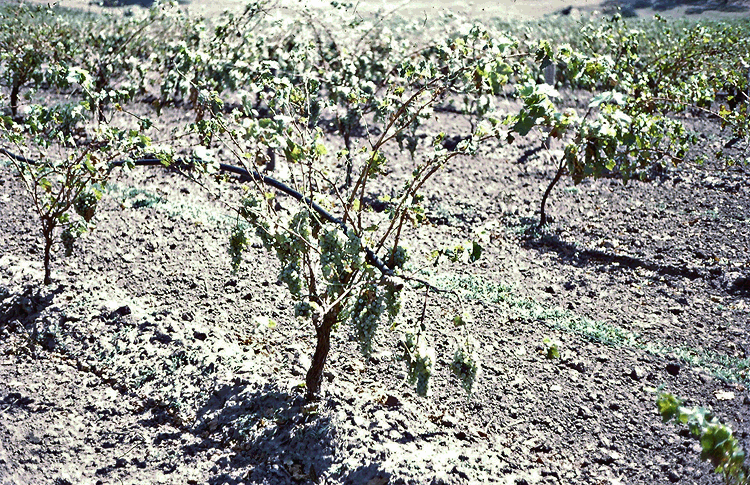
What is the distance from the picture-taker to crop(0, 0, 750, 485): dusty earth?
2.93 m

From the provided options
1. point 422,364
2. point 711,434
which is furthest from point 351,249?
point 711,434

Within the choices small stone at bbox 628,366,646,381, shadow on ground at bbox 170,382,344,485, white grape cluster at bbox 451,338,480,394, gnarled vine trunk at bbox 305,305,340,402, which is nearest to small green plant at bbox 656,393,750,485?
white grape cluster at bbox 451,338,480,394

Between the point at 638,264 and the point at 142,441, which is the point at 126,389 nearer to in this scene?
the point at 142,441

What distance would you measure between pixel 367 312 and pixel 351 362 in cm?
97

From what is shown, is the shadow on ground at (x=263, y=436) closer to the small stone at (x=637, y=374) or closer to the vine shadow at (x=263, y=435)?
the vine shadow at (x=263, y=435)

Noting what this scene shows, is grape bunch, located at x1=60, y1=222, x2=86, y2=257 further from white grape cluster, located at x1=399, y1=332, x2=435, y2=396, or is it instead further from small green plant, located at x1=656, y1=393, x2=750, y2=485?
small green plant, located at x1=656, y1=393, x2=750, y2=485

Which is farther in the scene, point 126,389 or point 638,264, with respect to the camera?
point 638,264

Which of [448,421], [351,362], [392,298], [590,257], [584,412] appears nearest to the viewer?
[392,298]

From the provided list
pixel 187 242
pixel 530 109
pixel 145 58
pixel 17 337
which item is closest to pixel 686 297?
pixel 530 109

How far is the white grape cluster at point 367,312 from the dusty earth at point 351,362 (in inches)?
13.5

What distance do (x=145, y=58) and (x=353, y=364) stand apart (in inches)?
321

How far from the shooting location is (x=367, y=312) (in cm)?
263

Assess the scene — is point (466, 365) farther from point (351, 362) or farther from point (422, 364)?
point (351, 362)

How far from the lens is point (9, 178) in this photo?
16.9 feet
